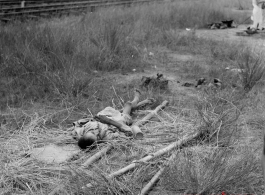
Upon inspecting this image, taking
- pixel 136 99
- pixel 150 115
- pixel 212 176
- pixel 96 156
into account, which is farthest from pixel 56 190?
pixel 136 99

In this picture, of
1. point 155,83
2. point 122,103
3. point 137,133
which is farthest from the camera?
point 155,83

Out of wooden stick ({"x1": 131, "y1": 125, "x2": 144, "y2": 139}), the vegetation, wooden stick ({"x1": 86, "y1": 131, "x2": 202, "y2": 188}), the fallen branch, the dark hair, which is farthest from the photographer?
the fallen branch

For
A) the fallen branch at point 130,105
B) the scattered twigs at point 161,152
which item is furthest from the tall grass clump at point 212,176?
the fallen branch at point 130,105

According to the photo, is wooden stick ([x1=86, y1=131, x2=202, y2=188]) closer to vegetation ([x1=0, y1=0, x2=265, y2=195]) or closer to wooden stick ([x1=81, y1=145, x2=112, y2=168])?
vegetation ([x1=0, y1=0, x2=265, y2=195])

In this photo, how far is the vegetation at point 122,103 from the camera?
237 centimetres

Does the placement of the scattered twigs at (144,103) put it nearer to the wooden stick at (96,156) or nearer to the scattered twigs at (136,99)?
the scattered twigs at (136,99)

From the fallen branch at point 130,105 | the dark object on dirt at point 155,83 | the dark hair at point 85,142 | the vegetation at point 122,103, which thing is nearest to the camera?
the vegetation at point 122,103

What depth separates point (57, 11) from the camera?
31.0 feet

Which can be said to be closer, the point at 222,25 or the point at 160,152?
the point at 160,152

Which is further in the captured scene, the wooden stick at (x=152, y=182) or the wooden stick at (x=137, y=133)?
the wooden stick at (x=137, y=133)

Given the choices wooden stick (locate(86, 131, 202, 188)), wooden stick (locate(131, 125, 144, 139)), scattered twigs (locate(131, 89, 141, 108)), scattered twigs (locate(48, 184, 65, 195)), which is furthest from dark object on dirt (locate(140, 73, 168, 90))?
scattered twigs (locate(48, 184, 65, 195))

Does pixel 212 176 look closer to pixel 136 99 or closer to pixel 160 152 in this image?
pixel 160 152

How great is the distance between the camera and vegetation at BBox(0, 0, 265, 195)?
237 cm

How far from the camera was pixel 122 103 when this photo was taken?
13.1 feet
